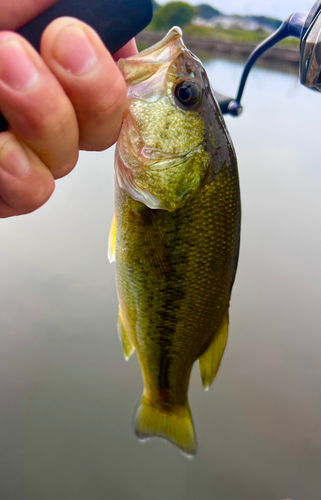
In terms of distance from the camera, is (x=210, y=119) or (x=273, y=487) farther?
(x=273, y=487)

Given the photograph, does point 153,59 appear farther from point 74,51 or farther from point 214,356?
point 214,356

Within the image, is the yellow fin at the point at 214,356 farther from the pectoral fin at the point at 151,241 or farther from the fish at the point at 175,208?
the pectoral fin at the point at 151,241

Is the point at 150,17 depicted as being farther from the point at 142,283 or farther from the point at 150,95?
the point at 142,283

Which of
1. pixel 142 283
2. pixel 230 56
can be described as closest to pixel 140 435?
pixel 142 283

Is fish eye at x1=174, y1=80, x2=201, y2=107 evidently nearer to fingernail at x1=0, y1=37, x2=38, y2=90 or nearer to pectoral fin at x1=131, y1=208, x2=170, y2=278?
pectoral fin at x1=131, y1=208, x2=170, y2=278

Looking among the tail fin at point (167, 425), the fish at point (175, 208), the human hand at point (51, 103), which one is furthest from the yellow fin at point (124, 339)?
the human hand at point (51, 103)

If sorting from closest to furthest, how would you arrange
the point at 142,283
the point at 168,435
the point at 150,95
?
the point at 150,95 < the point at 142,283 < the point at 168,435
